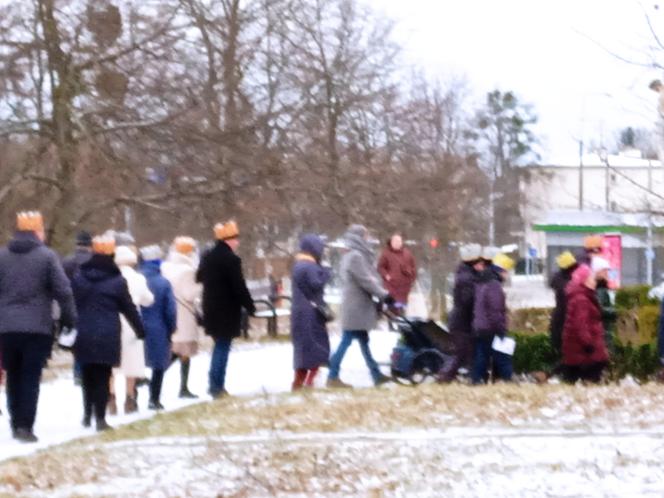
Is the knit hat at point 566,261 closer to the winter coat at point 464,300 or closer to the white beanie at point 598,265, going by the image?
the white beanie at point 598,265

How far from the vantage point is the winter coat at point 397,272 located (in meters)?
Answer: 23.6

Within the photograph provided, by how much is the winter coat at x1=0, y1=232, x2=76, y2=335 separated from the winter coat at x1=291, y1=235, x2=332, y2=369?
11.6 feet

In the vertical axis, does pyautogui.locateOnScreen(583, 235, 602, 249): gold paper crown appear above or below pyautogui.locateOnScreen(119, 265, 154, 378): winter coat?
above

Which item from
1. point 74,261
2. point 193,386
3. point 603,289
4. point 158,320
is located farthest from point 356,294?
point 74,261

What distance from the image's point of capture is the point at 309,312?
15.8 metres

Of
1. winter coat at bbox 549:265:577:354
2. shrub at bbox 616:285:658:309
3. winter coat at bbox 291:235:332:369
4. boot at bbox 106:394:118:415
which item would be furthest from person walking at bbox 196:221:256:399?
shrub at bbox 616:285:658:309

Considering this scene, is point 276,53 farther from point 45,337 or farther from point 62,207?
point 45,337

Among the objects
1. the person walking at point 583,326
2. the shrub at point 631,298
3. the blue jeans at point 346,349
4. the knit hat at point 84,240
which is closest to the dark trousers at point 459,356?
the blue jeans at point 346,349

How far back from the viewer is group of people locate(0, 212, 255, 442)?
12.6 metres

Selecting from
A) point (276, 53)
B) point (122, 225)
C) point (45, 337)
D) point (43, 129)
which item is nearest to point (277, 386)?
point (45, 337)

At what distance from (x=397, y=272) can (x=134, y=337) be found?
30.1 feet

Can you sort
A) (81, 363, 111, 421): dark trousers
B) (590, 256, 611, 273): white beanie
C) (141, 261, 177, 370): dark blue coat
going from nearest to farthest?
(81, 363, 111, 421): dark trousers, (141, 261, 177, 370): dark blue coat, (590, 256, 611, 273): white beanie

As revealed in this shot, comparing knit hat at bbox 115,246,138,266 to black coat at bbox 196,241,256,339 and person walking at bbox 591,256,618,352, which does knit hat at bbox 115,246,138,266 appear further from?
person walking at bbox 591,256,618,352

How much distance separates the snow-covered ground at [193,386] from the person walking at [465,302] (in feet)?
5.98
